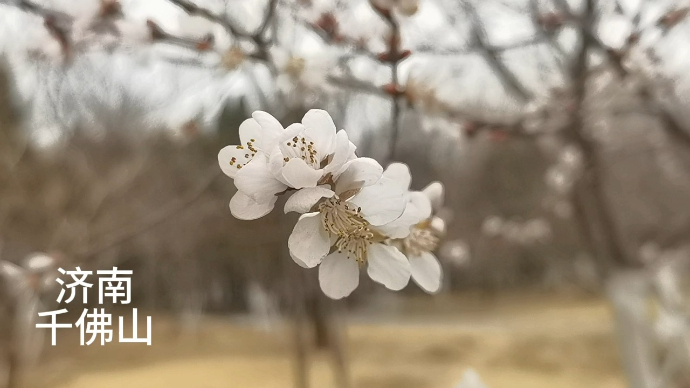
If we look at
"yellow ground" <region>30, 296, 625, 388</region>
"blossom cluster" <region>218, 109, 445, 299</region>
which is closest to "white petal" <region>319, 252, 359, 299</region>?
"blossom cluster" <region>218, 109, 445, 299</region>

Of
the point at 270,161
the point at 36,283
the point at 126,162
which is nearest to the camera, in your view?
the point at 270,161

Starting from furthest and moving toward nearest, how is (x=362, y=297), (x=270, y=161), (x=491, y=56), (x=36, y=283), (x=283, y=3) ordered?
1. (x=362, y=297)
2. (x=491, y=56)
3. (x=283, y=3)
4. (x=36, y=283)
5. (x=270, y=161)

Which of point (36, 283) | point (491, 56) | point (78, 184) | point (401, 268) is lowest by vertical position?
point (401, 268)

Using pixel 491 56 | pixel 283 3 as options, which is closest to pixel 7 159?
→ pixel 283 3

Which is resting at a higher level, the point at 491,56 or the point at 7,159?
the point at 7,159

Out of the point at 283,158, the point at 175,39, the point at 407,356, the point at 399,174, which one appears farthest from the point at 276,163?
the point at 407,356

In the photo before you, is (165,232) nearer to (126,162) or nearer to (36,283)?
(126,162)

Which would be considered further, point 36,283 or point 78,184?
point 78,184

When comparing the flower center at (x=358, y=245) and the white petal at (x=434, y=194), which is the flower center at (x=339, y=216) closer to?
the flower center at (x=358, y=245)
